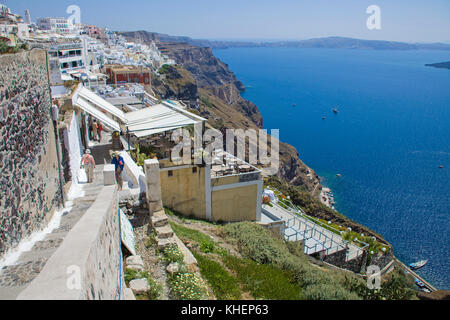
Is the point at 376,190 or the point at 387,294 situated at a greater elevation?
the point at 387,294

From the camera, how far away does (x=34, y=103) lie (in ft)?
19.5

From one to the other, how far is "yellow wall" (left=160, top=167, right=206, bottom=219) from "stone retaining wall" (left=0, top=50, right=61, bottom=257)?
4276mm

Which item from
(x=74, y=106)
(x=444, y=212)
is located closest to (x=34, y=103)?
(x=74, y=106)

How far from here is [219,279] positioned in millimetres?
6566

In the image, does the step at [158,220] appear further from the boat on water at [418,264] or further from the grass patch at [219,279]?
the boat on water at [418,264]

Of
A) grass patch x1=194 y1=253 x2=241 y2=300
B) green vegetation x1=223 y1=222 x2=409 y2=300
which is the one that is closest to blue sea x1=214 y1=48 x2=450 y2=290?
green vegetation x1=223 y1=222 x2=409 y2=300

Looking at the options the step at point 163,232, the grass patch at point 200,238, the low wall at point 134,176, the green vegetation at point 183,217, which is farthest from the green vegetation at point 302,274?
the low wall at point 134,176

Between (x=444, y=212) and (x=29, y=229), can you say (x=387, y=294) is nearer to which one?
(x=29, y=229)

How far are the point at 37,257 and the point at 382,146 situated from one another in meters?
76.2

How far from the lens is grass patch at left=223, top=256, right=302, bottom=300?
648cm

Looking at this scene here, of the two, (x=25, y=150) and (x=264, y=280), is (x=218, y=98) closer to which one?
(x=264, y=280)

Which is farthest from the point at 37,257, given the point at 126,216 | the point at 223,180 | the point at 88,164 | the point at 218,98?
the point at 218,98

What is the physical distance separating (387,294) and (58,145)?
31.0 feet

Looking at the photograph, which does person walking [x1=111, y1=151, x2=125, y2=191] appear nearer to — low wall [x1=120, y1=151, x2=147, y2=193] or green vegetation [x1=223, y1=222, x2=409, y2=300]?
low wall [x1=120, y1=151, x2=147, y2=193]
